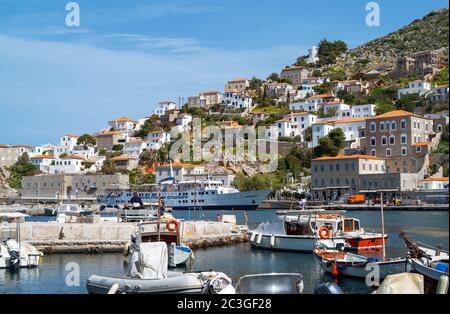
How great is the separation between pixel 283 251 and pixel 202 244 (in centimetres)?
380

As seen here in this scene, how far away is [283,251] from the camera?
2383cm

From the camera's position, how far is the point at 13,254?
60.0 feet

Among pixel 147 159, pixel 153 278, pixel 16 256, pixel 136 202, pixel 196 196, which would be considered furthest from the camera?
pixel 147 159

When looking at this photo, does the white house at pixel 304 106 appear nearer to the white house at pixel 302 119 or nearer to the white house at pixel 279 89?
the white house at pixel 302 119

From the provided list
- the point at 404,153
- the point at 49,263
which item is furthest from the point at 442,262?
the point at 404,153

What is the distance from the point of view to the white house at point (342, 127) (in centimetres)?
7206

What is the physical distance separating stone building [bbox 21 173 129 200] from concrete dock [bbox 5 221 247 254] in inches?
2161

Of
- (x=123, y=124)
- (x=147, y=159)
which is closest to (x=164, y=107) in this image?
(x=123, y=124)

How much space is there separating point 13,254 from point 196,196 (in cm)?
5072

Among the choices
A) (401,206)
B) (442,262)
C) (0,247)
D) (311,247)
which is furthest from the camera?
(401,206)

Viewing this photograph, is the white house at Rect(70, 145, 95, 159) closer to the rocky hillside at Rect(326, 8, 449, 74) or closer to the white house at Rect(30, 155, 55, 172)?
the white house at Rect(30, 155, 55, 172)

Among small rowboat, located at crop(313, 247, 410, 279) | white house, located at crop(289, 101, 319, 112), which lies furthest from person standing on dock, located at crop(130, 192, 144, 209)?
white house, located at crop(289, 101, 319, 112)

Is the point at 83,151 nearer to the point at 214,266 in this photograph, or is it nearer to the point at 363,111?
the point at 363,111
